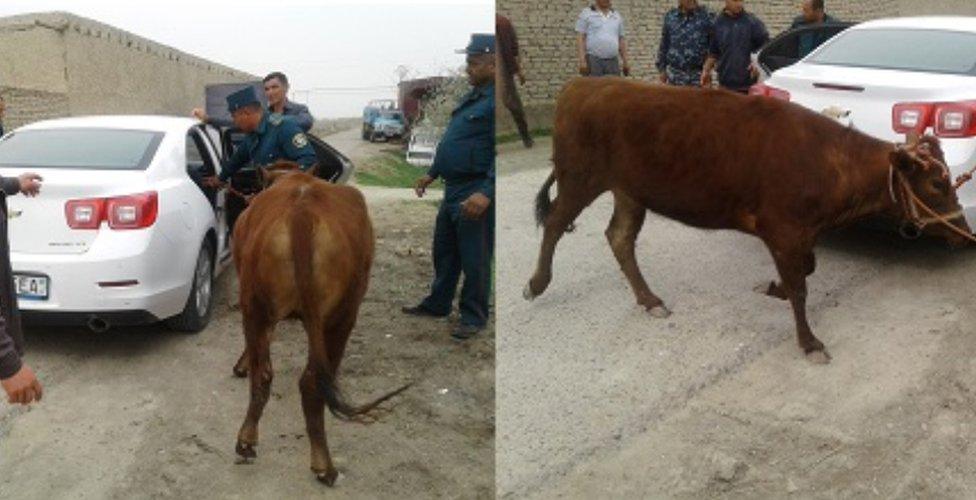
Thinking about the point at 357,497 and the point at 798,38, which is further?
the point at 798,38

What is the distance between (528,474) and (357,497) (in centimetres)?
49

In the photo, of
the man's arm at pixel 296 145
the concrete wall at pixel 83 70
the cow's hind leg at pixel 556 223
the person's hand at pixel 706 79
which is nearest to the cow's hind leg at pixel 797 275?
the cow's hind leg at pixel 556 223

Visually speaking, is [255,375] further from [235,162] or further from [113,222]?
[235,162]

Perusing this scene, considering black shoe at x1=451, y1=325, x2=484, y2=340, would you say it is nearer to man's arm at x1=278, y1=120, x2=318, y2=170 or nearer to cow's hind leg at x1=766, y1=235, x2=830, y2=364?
man's arm at x1=278, y1=120, x2=318, y2=170

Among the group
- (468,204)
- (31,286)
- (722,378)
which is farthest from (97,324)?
(722,378)

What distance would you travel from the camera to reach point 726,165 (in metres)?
3.54

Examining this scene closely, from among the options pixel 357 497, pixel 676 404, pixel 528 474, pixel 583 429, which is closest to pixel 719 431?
pixel 676 404

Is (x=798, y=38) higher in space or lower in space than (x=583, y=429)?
higher

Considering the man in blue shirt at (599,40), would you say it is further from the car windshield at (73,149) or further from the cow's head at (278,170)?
the car windshield at (73,149)

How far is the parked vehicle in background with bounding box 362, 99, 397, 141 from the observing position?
2773 mm

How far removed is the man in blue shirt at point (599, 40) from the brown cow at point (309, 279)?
3.49 ft

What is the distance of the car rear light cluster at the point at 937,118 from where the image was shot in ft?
12.8

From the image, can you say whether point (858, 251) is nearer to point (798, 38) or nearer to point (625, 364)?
point (798, 38)

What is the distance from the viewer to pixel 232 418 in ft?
10.4
